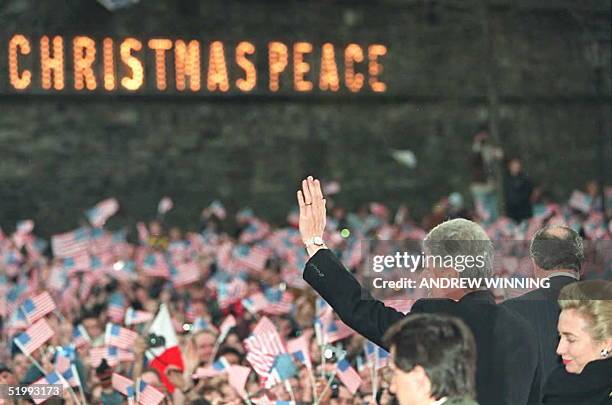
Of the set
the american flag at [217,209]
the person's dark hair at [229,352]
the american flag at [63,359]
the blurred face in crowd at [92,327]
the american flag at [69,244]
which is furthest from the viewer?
the american flag at [217,209]

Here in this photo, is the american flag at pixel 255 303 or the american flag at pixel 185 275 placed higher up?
the american flag at pixel 185 275

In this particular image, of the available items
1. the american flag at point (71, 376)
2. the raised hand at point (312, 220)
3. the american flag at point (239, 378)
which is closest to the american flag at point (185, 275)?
the american flag at point (71, 376)

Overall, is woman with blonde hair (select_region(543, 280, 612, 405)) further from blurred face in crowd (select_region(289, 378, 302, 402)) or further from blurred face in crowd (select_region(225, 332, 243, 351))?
blurred face in crowd (select_region(225, 332, 243, 351))

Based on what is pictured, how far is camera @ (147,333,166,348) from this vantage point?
11602 millimetres

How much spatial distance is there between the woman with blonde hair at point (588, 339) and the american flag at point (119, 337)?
245 inches

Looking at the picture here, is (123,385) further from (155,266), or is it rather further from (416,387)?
(155,266)

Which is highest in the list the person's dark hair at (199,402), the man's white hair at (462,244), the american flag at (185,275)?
the american flag at (185,275)

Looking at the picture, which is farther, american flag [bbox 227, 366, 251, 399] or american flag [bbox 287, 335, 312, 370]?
american flag [bbox 287, 335, 312, 370]

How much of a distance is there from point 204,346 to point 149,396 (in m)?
1.73

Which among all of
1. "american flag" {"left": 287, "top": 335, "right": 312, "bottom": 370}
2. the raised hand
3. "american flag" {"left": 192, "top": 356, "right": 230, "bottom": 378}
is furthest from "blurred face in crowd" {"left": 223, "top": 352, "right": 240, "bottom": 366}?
the raised hand

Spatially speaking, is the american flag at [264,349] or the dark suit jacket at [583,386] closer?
the dark suit jacket at [583,386]

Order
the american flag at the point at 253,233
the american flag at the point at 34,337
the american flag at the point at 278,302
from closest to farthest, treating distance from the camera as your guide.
Result: the american flag at the point at 34,337 < the american flag at the point at 278,302 < the american flag at the point at 253,233

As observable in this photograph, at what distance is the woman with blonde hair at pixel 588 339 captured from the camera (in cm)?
583

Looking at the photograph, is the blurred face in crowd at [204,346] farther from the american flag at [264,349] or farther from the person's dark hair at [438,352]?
the person's dark hair at [438,352]
